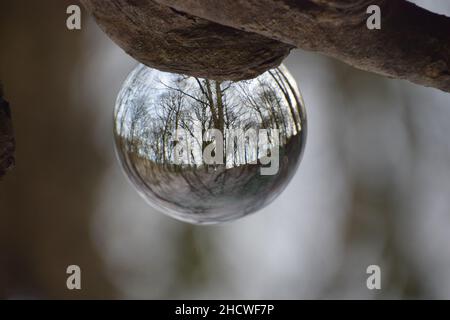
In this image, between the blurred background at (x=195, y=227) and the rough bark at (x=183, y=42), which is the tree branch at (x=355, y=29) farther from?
the blurred background at (x=195, y=227)

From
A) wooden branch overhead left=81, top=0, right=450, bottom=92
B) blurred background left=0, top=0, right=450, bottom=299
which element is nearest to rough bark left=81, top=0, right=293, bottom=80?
wooden branch overhead left=81, top=0, right=450, bottom=92

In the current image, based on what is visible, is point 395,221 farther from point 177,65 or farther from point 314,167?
point 177,65

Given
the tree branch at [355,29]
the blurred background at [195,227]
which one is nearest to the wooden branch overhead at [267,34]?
the tree branch at [355,29]

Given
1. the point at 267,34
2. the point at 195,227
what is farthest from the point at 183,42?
the point at 195,227

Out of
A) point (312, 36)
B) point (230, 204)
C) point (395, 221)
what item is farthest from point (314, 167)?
point (312, 36)

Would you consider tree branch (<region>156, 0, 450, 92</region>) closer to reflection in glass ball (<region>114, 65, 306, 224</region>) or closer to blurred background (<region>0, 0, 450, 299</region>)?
reflection in glass ball (<region>114, 65, 306, 224</region>)

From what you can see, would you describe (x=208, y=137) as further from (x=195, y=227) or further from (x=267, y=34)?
(x=195, y=227)
